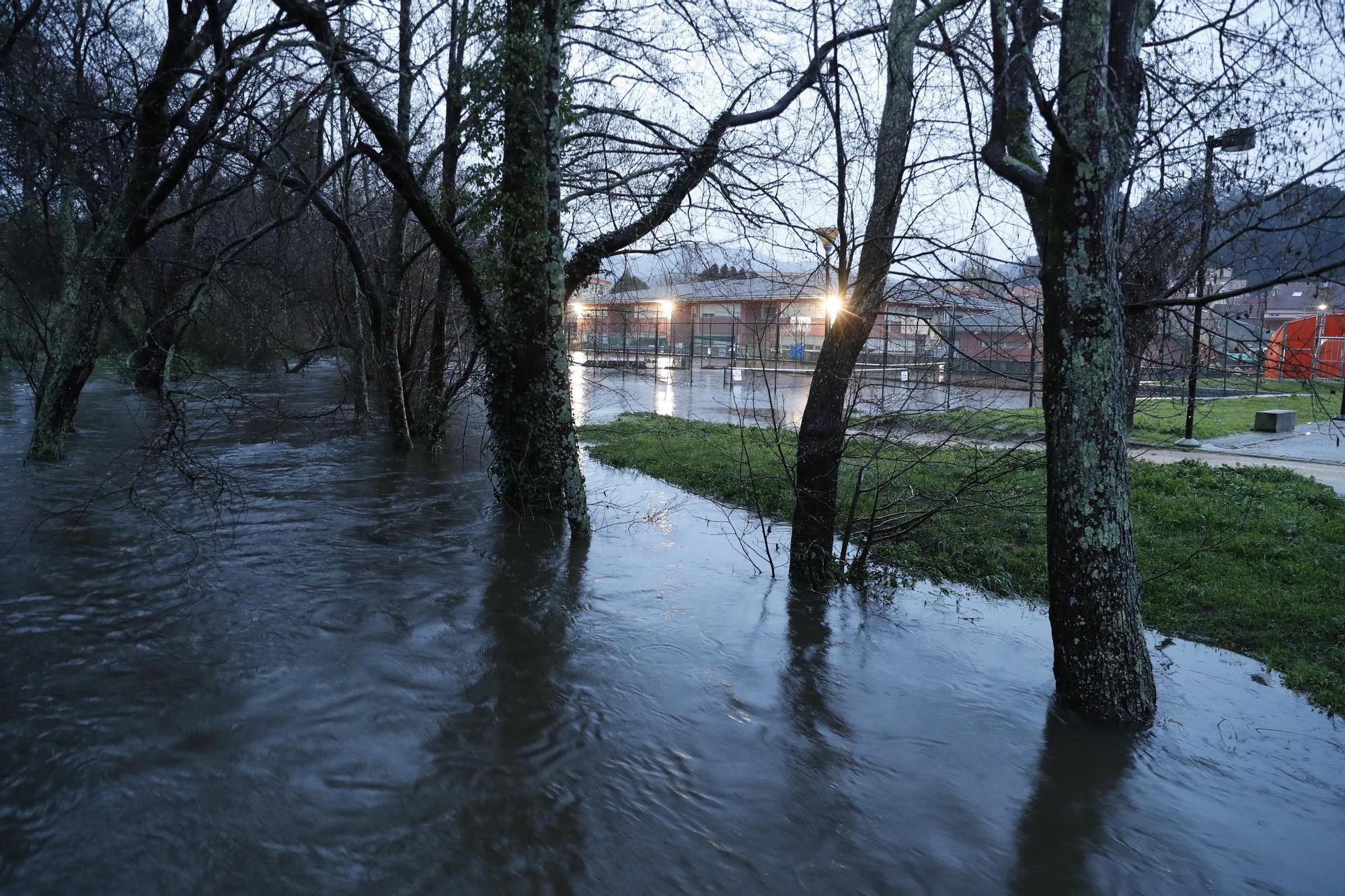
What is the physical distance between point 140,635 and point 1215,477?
1102 centimetres

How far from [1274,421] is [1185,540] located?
9.67m

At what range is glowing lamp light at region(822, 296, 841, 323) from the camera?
6.29 metres

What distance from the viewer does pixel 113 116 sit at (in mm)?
8680

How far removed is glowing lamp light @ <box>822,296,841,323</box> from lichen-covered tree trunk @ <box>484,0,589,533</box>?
290 cm

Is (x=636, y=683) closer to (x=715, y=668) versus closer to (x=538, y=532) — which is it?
A: (x=715, y=668)

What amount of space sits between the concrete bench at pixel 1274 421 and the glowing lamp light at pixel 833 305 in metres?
12.7

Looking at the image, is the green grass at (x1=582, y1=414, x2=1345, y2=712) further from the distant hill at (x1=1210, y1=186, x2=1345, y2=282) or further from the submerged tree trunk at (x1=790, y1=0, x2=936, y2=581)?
the distant hill at (x1=1210, y1=186, x2=1345, y2=282)

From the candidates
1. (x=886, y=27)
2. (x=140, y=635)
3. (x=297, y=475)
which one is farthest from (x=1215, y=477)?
(x=297, y=475)

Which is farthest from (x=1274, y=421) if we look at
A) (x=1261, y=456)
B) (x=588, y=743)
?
(x=588, y=743)

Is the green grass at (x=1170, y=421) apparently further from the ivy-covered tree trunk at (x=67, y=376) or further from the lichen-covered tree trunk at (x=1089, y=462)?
the ivy-covered tree trunk at (x=67, y=376)

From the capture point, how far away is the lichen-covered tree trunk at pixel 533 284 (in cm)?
797

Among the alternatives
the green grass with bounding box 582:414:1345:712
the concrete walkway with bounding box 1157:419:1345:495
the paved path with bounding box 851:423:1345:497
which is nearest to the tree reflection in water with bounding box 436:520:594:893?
the green grass with bounding box 582:414:1345:712

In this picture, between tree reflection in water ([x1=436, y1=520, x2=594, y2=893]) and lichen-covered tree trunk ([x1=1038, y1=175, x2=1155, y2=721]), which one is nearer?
tree reflection in water ([x1=436, y1=520, x2=594, y2=893])

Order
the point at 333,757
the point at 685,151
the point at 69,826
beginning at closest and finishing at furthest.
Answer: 1. the point at 69,826
2. the point at 333,757
3. the point at 685,151
